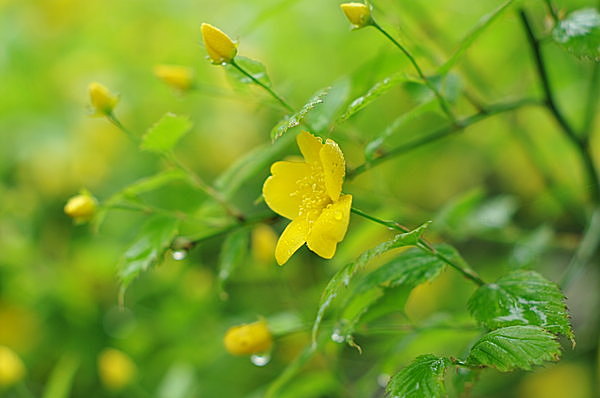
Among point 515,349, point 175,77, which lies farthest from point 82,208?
point 515,349

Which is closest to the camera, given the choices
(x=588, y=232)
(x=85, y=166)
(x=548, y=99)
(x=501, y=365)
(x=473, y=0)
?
(x=501, y=365)

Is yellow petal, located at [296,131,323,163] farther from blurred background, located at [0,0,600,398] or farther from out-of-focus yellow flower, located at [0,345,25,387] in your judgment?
out-of-focus yellow flower, located at [0,345,25,387]

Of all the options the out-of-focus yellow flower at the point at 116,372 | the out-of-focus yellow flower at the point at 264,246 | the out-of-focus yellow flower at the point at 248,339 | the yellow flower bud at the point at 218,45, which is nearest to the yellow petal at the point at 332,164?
the yellow flower bud at the point at 218,45

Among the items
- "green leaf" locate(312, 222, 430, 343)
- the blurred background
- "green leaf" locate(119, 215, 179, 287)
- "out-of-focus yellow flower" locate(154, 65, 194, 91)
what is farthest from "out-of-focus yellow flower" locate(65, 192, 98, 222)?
the blurred background

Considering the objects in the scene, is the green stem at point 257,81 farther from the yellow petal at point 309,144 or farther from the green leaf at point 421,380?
the green leaf at point 421,380

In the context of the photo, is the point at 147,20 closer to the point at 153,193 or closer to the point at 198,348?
the point at 153,193

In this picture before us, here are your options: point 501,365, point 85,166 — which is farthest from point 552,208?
point 85,166
